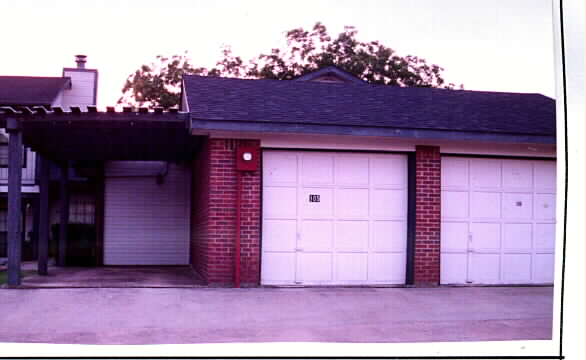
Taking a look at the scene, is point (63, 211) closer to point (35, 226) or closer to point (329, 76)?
point (35, 226)

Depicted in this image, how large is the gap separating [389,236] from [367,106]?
265 centimetres

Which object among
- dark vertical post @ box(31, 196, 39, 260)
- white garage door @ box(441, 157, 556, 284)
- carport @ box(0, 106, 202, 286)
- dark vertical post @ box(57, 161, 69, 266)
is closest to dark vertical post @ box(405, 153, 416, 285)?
white garage door @ box(441, 157, 556, 284)

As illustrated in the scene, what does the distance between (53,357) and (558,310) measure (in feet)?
15.1

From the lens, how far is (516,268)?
13.4 meters

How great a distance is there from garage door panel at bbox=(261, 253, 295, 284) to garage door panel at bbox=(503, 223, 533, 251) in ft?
12.9

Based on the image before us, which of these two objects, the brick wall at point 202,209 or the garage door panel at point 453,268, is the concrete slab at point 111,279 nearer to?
the brick wall at point 202,209

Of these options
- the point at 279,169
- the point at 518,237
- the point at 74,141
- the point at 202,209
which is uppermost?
the point at 74,141

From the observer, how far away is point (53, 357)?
23.2 ft

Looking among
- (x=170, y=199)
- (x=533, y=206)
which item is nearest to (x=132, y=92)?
(x=170, y=199)

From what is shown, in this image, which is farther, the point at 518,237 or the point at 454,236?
the point at 518,237

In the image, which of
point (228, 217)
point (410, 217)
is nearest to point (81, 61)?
point (228, 217)

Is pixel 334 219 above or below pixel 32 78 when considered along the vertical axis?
below

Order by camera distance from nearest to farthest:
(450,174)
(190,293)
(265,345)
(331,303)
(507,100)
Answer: (265,345)
(331,303)
(190,293)
(450,174)
(507,100)

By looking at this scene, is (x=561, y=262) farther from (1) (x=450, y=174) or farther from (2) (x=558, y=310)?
(1) (x=450, y=174)
